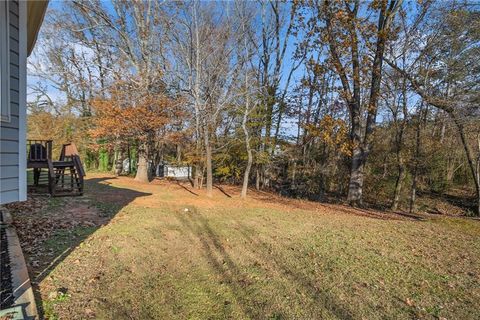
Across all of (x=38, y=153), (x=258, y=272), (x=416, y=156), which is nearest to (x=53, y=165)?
(x=38, y=153)

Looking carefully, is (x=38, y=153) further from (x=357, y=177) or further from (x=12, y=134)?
(x=357, y=177)

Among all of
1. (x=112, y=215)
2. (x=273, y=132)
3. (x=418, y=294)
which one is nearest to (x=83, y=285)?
(x=112, y=215)

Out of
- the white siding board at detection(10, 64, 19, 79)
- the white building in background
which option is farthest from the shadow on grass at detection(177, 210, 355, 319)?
the white building in background

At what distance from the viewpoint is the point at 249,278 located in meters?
3.72

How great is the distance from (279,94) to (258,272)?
13.6 meters

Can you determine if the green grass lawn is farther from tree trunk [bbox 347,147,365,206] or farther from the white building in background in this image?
the white building in background

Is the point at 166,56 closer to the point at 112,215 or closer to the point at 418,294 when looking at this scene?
the point at 112,215

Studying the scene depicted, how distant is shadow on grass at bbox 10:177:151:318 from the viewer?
368cm

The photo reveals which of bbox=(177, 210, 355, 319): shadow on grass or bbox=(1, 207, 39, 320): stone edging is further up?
bbox=(1, 207, 39, 320): stone edging

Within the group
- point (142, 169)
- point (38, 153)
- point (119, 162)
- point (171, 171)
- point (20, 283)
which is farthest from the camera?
point (171, 171)

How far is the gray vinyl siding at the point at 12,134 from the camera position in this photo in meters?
2.72

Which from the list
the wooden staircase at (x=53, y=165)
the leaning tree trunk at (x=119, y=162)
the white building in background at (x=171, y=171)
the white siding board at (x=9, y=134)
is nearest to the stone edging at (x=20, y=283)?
the white siding board at (x=9, y=134)

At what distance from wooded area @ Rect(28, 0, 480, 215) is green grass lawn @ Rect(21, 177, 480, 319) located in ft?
17.0

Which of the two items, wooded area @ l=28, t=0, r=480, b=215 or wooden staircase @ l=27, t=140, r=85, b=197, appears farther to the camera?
wooded area @ l=28, t=0, r=480, b=215
